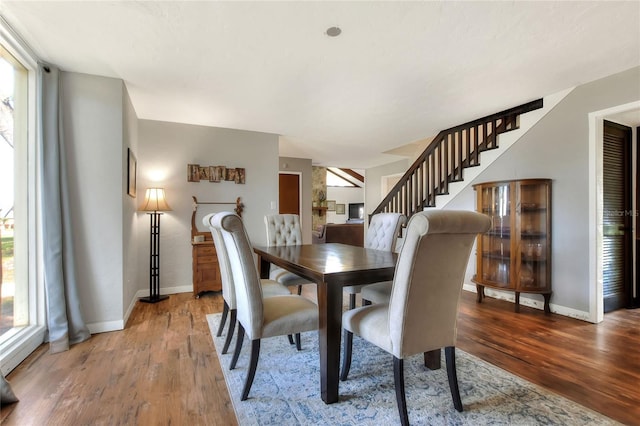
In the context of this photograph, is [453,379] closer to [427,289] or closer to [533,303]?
[427,289]

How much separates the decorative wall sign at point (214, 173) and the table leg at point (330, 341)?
122 inches

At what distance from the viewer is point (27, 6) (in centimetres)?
182

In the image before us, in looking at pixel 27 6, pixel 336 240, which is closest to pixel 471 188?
pixel 336 240

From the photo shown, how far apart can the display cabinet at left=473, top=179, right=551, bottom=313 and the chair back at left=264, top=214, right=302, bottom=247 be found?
210cm

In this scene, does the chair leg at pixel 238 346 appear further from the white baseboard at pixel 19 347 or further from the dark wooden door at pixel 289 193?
the dark wooden door at pixel 289 193

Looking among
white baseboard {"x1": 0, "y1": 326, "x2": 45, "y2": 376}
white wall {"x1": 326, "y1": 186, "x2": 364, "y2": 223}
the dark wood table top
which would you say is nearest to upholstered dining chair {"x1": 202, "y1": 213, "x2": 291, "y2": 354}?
the dark wood table top

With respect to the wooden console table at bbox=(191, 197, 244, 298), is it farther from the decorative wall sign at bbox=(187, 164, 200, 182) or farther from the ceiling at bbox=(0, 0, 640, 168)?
the ceiling at bbox=(0, 0, 640, 168)

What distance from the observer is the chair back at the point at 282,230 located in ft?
11.2

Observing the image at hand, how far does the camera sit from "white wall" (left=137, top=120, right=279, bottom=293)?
3949 mm

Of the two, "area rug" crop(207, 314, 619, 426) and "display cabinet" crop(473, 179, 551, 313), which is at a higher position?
"display cabinet" crop(473, 179, 551, 313)

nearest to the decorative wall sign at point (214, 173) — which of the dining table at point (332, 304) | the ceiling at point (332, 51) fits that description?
the ceiling at point (332, 51)

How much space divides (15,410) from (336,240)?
6.22m

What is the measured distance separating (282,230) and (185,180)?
1.67 m

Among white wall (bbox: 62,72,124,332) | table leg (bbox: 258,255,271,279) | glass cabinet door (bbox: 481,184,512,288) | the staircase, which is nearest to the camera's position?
white wall (bbox: 62,72,124,332)
